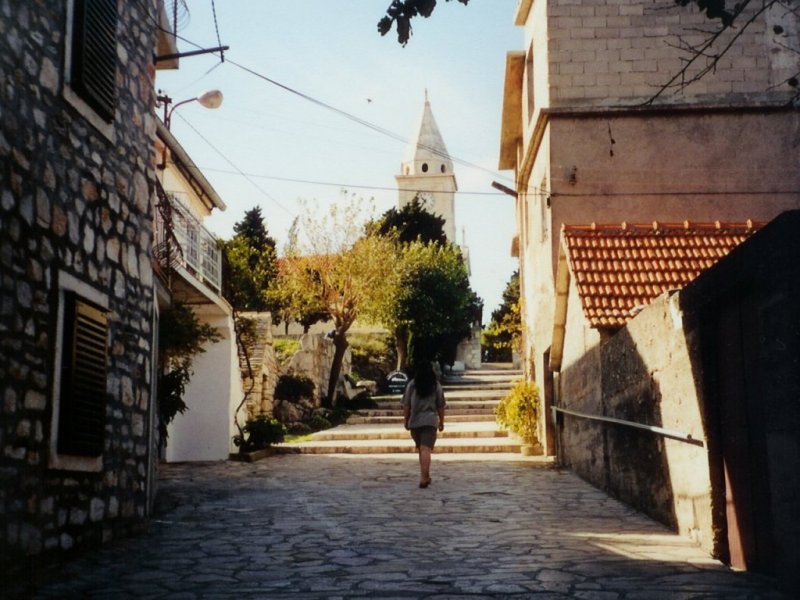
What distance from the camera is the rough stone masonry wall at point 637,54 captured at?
17.2 meters

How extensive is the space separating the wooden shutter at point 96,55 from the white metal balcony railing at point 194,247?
6350 mm

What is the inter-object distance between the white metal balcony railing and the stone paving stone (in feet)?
15.0

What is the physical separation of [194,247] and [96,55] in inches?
358

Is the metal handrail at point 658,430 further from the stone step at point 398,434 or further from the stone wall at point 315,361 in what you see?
the stone wall at point 315,361

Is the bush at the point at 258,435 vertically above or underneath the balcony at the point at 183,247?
underneath

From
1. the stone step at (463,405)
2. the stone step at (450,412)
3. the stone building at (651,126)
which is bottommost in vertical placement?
the stone step at (450,412)

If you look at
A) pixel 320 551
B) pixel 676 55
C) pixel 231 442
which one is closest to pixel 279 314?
Result: pixel 231 442

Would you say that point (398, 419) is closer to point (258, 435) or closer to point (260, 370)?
point (260, 370)

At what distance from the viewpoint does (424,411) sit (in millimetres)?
12727

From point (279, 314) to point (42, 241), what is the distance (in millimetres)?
39480

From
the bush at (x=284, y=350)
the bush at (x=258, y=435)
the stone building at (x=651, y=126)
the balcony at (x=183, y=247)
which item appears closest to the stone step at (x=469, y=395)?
the bush at (x=284, y=350)

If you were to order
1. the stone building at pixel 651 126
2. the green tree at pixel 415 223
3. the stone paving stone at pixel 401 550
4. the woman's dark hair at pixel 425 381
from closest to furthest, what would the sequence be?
the stone paving stone at pixel 401 550
the woman's dark hair at pixel 425 381
the stone building at pixel 651 126
the green tree at pixel 415 223

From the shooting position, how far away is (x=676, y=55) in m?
17.4

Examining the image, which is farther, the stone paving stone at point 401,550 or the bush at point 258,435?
the bush at point 258,435
